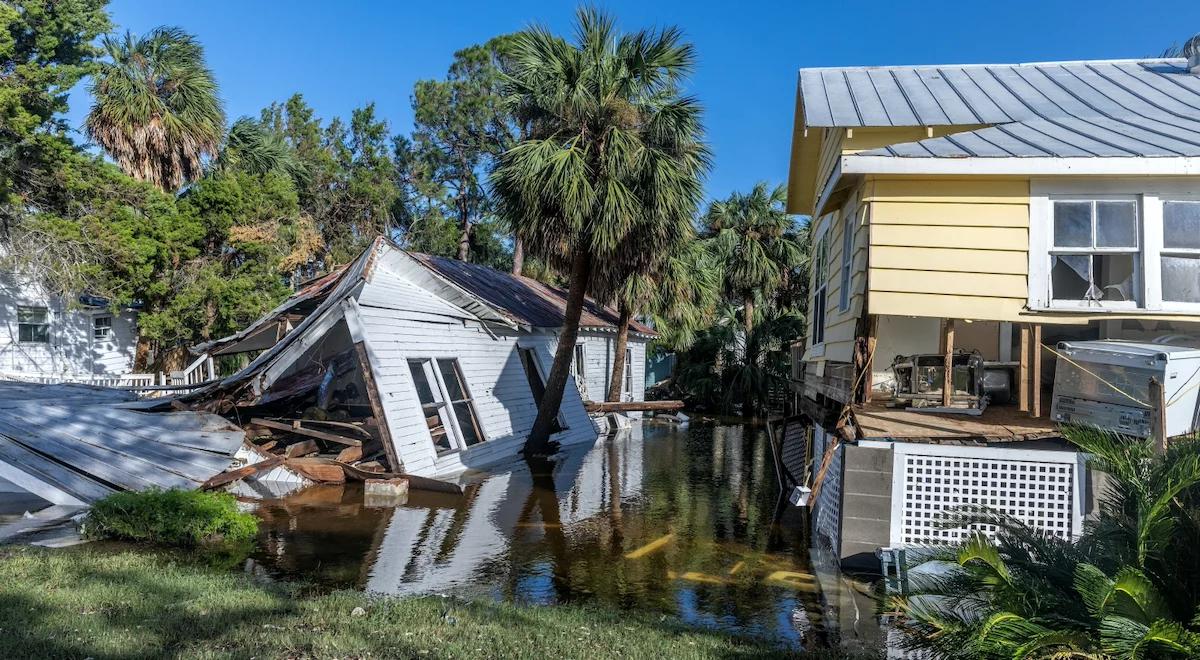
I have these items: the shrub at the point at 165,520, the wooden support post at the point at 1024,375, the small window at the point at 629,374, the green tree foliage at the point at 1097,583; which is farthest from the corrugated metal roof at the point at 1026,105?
the small window at the point at 629,374

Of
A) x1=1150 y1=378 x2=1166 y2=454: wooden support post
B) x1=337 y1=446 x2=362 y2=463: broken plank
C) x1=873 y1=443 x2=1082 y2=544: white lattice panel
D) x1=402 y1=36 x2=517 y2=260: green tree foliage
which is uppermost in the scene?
x1=402 y1=36 x2=517 y2=260: green tree foliage

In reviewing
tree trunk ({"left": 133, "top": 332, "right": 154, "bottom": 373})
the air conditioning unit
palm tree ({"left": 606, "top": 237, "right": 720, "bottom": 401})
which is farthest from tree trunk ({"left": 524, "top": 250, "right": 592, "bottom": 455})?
tree trunk ({"left": 133, "top": 332, "right": 154, "bottom": 373})

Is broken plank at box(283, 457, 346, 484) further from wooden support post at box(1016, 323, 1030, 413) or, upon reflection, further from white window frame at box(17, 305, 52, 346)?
white window frame at box(17, 305, 52, 346)

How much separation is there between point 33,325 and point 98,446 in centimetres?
1290

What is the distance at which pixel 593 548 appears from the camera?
30.1 feet

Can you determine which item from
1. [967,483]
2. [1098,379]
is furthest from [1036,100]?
[967,483]

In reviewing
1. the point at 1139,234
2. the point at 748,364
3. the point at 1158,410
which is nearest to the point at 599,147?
the point at 1139,234

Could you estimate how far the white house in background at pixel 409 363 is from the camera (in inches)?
499

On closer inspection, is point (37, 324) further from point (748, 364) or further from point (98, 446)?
point (748, 364)

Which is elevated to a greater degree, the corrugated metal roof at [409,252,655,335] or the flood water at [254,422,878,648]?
the corrugated metal roof at [409,252,655,335]

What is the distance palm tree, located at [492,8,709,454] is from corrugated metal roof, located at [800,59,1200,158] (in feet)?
11.7

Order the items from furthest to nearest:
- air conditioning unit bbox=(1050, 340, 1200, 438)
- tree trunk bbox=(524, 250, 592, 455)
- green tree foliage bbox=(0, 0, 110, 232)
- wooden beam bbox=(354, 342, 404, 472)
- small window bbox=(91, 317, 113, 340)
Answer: small window bbox=(91, 317, 113, 340)
green tree foliage bbox=(0, 0, 110, 232)
tree trunk bbox=(524, 250, 592, 455)
wooden beam bbox=(354, 342, 404, 472)
air conditioning unit bbox=(1050, 340, 1200, 438)

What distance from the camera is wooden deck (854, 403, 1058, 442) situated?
24.7ft

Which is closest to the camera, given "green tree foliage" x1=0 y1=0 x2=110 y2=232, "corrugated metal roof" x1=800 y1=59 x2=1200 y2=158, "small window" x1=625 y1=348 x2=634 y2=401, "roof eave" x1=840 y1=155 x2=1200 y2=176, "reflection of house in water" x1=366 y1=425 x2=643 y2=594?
"roof eave" x1=840 y1=155 x2=1200 y2=176
